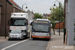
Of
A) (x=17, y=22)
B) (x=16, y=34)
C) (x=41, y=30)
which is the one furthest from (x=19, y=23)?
(x=41, y=30)

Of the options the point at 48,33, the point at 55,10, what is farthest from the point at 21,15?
the point at 55,10

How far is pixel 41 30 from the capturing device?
85.3 feet

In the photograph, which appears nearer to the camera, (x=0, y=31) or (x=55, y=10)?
(x=0, y=31)

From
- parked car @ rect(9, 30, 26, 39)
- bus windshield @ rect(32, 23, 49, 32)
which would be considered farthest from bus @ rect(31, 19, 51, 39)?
parked car @ rect(9, 30, 26, 39)

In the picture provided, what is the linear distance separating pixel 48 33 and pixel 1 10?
15.8 meters

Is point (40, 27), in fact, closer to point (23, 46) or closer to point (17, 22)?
point (17, 22)

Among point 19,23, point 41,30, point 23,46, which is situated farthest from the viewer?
point 19,23

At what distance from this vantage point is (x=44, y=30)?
26.0 meters

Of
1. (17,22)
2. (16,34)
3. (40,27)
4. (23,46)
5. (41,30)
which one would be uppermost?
(17,22)

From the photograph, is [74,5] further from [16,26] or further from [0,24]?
[0,24]

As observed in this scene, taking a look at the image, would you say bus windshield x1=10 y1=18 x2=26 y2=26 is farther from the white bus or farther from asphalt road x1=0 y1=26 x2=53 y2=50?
asphalt road x1=0 y1=26 x2=53 y2=50

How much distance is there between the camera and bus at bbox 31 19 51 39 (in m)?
25.8

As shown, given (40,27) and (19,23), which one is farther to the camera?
(19,23)

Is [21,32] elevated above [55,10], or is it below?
below
